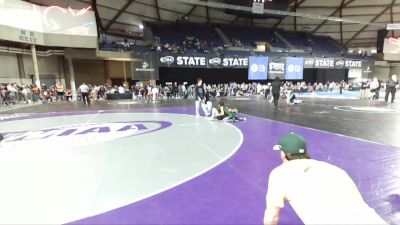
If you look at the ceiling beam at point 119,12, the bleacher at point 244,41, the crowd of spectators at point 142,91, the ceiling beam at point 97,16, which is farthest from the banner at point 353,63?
the ceiling beam at point 97,16

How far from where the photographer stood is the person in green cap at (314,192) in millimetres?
1399

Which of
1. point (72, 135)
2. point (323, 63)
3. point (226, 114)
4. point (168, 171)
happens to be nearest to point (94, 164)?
point (168, 171)

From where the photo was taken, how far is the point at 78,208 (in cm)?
306

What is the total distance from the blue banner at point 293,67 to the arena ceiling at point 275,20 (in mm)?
7278

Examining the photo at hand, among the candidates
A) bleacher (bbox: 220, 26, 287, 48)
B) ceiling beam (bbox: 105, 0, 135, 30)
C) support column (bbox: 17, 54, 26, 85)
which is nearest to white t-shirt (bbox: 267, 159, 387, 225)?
support column (bbox: 17, 54, 26, 85)

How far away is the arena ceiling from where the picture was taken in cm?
2628

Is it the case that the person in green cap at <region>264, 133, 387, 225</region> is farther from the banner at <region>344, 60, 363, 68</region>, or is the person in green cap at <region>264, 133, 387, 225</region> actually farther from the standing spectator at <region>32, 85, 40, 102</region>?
the banner at <region>344, 60, 363, 68</region>

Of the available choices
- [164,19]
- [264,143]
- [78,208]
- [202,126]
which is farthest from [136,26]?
[78,208]

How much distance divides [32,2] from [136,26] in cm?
1122

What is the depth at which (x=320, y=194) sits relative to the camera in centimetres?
149

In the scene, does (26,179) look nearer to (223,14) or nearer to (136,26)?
(136,26)

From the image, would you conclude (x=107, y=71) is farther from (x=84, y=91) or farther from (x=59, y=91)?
(x=84, y=91)

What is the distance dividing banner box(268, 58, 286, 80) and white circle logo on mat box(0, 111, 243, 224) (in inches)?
836

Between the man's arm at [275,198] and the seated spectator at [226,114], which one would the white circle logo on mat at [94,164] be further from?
the man's arm at [275,198]
